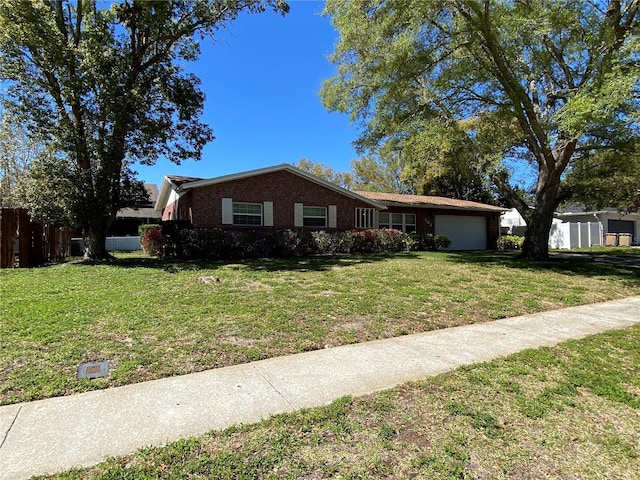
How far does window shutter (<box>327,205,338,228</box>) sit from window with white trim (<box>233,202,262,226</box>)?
11.8ft

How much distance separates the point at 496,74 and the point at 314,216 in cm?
961

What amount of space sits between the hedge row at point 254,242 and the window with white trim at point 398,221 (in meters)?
3.57

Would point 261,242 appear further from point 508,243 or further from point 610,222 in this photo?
point 610,222

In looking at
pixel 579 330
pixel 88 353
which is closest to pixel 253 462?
pixel 88 353

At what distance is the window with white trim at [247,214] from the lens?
55.3 ft

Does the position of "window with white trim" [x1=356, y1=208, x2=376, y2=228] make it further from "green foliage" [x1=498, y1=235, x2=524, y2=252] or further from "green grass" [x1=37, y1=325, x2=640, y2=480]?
"green grass" [x1=37, y1=325, x2=640, y2=480]

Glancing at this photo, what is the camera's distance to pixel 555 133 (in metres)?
13.6

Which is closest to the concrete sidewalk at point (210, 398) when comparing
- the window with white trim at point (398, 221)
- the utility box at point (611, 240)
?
the window with white trim at point (398, 221)

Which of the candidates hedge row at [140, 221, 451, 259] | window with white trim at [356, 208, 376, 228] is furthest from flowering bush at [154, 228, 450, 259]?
window with white trim at [356, 208, 376, 228]

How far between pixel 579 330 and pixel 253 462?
18.6ft

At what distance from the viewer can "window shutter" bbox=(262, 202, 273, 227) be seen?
1728 centimetres

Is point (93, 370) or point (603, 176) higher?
point (603, 176)

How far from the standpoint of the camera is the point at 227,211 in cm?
1641

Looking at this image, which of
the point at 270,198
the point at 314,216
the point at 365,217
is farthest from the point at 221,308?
the point at 365,217
